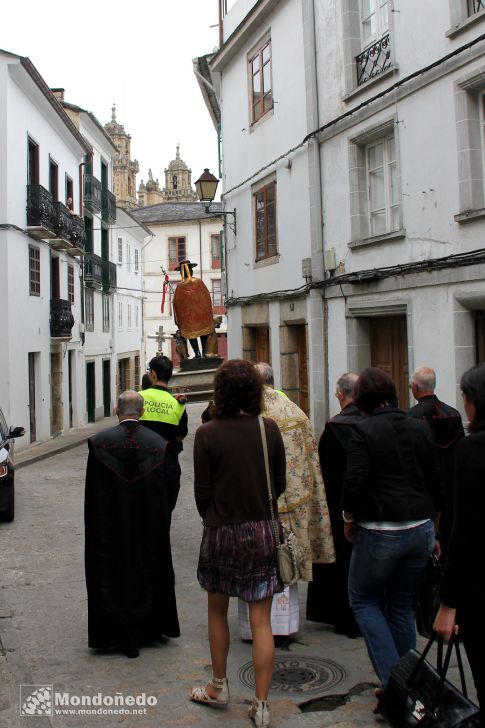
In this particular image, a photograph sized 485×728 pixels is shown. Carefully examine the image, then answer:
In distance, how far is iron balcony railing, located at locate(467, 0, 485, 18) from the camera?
861 cm

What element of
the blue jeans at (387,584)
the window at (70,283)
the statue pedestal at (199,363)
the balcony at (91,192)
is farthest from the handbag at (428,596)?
the balcony at (91,192)

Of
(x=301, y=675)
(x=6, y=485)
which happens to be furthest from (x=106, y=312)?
(x=301, y=675)

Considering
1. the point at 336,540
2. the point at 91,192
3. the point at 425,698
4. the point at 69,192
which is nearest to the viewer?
the point at 425,698

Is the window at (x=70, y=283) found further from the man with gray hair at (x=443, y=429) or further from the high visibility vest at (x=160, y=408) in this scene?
the man with gray hair at (x=443, y=429)

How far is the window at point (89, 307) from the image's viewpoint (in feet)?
95.2

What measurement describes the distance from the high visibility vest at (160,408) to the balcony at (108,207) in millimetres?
25914

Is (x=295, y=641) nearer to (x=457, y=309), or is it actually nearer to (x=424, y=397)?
(x=424, y=397)

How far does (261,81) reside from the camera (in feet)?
49.9

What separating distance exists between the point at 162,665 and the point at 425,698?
6.69 feet

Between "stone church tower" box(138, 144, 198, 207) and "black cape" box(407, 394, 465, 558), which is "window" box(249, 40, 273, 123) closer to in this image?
"black cape" box(407, 394, 465, 558)

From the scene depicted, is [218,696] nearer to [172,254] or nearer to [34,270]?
[34,270]

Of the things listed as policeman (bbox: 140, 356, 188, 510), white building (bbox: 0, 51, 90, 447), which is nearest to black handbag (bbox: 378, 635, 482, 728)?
policeman (bbox: 140, 356, 188, 510)

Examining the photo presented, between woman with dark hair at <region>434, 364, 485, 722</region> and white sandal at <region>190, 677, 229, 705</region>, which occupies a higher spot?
woman with dark hair at <region>434, 364, 485, 722</region>

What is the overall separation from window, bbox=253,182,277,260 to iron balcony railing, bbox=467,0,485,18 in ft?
20.3
